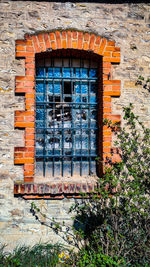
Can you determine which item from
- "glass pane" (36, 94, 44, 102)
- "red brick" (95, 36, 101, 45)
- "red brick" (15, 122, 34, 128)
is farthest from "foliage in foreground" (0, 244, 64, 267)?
"red brick" (95, 36, 101, 45)

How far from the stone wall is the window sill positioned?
0.10 m

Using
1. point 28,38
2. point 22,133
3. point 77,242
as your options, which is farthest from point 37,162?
point 28,38

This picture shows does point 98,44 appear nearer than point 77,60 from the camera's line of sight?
Yes

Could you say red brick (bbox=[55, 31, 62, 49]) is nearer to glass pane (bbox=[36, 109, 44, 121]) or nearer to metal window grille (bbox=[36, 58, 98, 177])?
metal window grille (bbox=[36, 58, 98, 177])

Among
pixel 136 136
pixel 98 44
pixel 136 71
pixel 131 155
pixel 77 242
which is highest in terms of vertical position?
pixel 98 44

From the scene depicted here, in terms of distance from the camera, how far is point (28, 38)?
11.1 ft

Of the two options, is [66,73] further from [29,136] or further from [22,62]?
[29,136]

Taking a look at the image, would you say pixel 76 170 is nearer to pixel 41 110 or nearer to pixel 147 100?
pixel 41 110

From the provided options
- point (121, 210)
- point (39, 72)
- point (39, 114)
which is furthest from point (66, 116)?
point (121, 210)

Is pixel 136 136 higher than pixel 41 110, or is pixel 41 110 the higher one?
pixel 41 110

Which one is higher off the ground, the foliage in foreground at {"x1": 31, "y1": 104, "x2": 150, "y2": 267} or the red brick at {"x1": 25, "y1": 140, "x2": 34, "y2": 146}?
the red brick at {"x1": 25, "y1": 140, "x2": 34, "y2": 146}

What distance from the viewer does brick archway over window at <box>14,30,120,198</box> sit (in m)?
3.32

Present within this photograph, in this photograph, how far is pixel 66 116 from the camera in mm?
3664

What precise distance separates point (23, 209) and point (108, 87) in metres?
2.35
